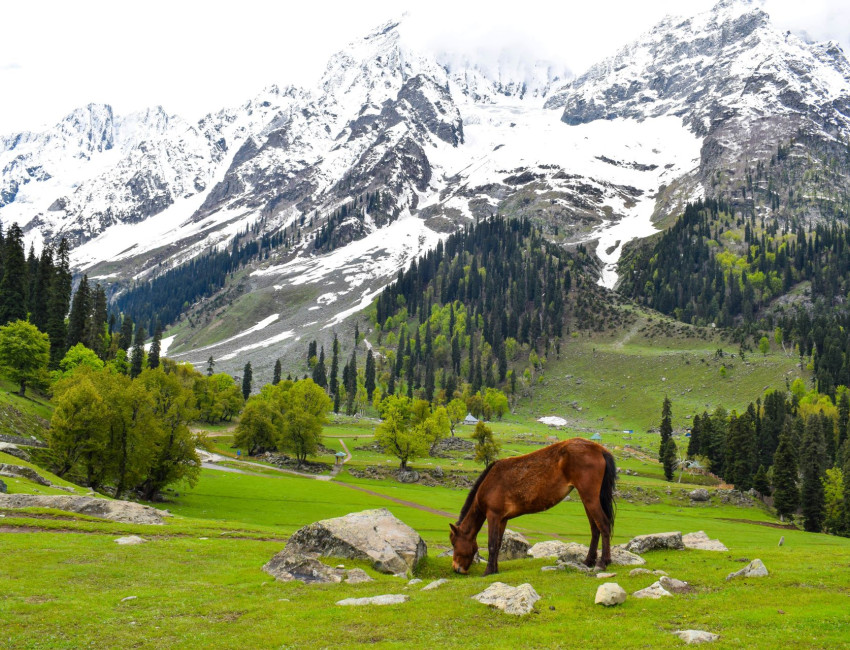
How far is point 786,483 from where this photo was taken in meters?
80.2

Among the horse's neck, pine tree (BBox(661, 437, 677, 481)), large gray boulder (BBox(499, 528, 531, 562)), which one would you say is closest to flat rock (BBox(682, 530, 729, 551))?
large gray boulder (BBox(499, 528, 531, 562))

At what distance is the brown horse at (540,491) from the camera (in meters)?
18.5

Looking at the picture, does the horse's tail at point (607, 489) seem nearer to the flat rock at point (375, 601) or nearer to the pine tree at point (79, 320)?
the flat rock at point (375, 601)

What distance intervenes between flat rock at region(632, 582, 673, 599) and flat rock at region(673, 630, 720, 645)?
3.37 metres

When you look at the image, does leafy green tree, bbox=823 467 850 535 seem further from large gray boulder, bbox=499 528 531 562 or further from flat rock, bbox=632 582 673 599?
flat rock, bbox=632 582 673 599

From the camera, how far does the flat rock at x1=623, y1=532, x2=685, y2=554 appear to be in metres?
23.1

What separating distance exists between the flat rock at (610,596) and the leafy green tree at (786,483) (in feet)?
275

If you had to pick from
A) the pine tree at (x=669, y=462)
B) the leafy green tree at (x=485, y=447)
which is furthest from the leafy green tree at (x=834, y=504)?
the leafy green tree at (x=485, y=447)

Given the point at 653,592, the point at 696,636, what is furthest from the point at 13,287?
the point at 696,636

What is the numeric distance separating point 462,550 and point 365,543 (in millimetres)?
4257

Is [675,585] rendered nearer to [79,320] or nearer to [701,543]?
[701,543]

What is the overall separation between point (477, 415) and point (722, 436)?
7469 centimetres

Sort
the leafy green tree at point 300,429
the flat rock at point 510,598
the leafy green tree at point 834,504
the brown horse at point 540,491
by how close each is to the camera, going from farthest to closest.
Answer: the leafy green tree at point 300,429, the leafy green tree at point 834,504, the brown horse at point 540,491, the flat rock at point 510,598

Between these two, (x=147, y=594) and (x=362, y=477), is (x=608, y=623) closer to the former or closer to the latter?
(x=147, y=594)
